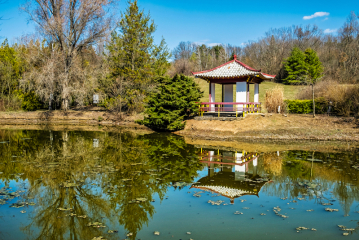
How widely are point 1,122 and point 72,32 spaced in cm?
1223

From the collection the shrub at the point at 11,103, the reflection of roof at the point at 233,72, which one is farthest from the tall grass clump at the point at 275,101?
the shrub at the point at 11,103

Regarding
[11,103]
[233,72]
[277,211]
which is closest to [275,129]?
[233,72]

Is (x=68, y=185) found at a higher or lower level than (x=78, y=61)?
lower

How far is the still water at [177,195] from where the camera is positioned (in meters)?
5.52

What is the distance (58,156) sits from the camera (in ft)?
39.2

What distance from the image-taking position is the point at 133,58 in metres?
29.2

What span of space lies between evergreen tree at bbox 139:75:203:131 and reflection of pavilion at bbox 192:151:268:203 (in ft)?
27.1

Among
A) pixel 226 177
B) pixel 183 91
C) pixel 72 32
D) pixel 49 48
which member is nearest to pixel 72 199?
pixel 226 177

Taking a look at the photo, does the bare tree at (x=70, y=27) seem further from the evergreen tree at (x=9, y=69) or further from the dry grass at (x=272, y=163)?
the dry grass at (x=272, y=163)

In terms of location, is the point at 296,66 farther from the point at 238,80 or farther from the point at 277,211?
the point at 277,211

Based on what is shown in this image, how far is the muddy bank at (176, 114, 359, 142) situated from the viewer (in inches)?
668

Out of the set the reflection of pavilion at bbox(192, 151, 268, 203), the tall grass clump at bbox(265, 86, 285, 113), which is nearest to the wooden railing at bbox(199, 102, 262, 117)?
the tall grass clump at bbox(265, 86, 285, 113)

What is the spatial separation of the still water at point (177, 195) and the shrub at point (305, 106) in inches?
416

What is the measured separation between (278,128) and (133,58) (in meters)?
17.8
